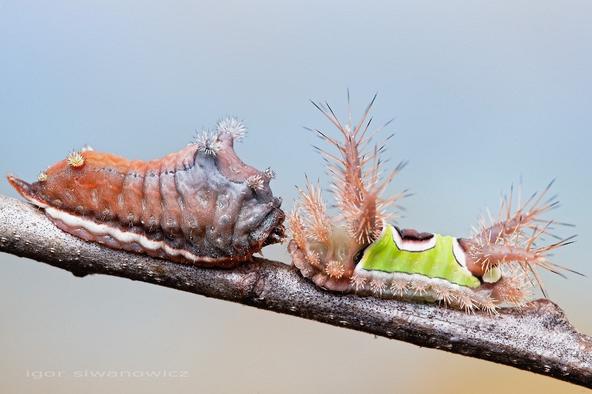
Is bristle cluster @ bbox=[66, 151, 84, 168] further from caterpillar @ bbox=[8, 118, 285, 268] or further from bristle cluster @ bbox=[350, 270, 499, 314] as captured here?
bristle cluster @ bbox=[350, 270, 499, 314]

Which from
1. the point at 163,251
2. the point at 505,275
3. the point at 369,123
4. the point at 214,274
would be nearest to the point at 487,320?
the point at 505,275

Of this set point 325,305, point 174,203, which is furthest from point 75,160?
point 325,305

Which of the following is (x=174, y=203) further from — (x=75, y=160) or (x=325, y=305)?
(x=325, y=305)

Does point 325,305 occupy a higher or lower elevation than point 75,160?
lower

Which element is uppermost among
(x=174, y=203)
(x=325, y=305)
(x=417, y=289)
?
(x=174, y=203)

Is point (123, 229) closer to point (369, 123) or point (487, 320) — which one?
point (369, 123)
